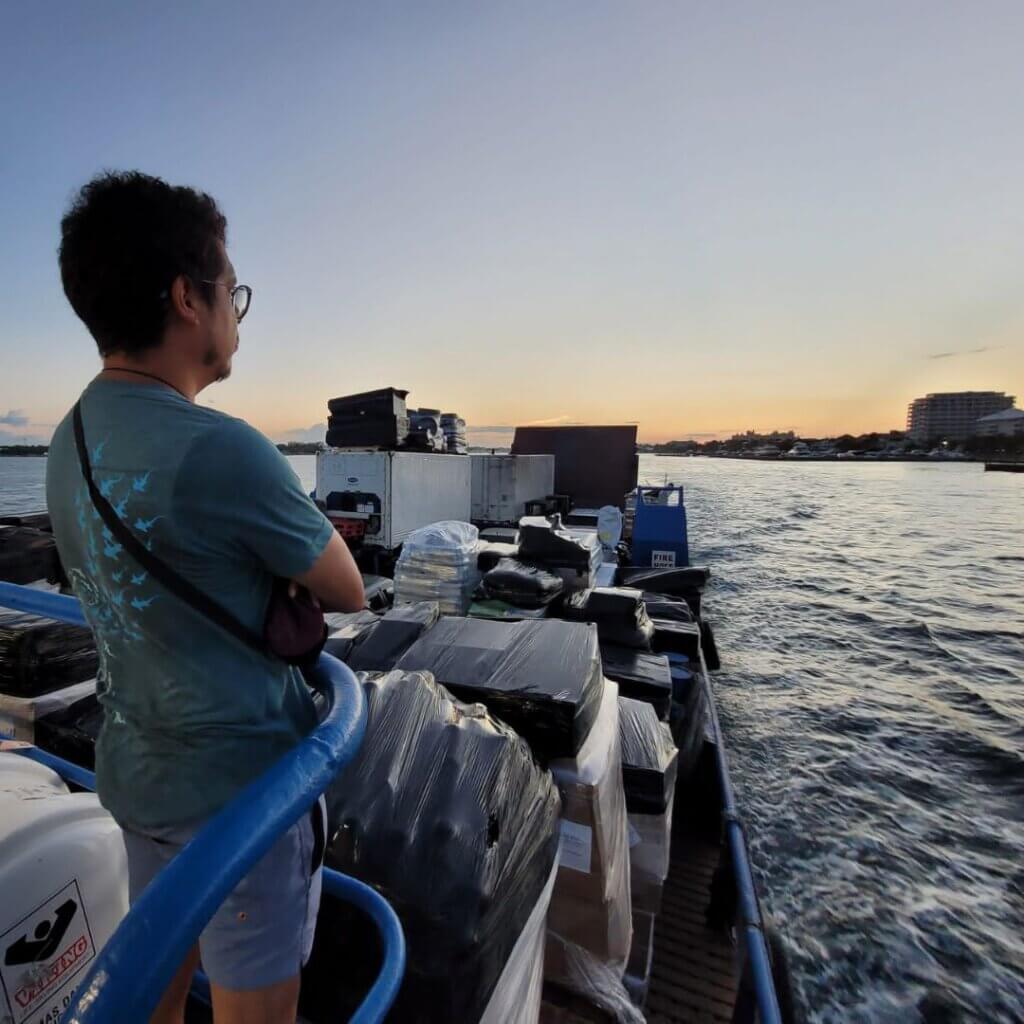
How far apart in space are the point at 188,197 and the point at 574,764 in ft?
6.07

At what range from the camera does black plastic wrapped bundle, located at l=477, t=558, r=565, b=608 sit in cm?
431

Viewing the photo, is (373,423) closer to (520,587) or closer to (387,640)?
(520,587)

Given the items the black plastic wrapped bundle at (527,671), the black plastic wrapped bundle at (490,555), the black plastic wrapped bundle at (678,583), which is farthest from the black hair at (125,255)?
the black plastic wrapped bundle at (678,583)

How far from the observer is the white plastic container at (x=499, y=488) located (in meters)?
12.9

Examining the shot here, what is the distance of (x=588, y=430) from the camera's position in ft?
54.7

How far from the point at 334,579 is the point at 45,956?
1006mm

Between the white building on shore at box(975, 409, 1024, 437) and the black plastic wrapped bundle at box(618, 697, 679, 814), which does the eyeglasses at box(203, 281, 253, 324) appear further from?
the white building on shore at box(975, 409, 1024, 437)

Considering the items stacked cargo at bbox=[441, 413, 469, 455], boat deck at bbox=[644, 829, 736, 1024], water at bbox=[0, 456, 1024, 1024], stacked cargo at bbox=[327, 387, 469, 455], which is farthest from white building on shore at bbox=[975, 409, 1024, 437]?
boat deck at bbox=[644, 829, 736, 1024]

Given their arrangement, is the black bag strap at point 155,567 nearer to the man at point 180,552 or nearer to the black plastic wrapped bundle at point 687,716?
the man at point 180,552

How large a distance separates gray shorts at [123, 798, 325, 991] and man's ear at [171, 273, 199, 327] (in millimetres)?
816

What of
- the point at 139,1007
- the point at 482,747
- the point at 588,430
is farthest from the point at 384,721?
the point at 588,430

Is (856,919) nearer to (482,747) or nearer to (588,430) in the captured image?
(482,747)

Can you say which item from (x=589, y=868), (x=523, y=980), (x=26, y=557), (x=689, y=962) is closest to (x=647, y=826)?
(x=589, y=868)

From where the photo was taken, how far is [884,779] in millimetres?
6039
